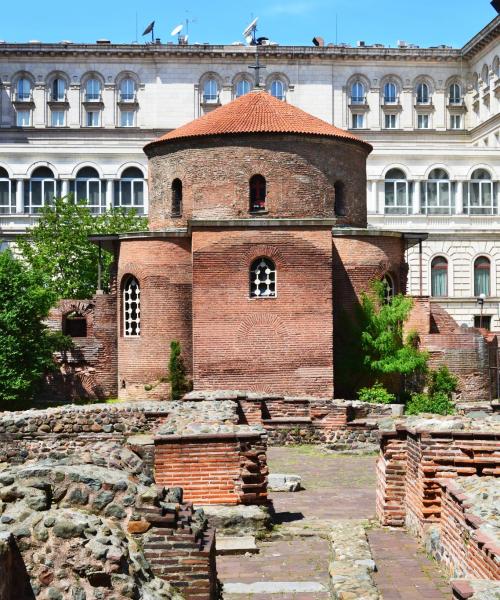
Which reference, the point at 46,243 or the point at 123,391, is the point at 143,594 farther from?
the point at 46,243

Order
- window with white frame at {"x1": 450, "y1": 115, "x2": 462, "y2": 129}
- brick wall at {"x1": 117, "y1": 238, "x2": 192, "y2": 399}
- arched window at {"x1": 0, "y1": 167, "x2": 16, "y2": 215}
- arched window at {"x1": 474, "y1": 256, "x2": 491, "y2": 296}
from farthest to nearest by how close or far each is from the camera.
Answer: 1. window with white frame at {"x1": 450, "y1": 115, "x2": 462, "y2": 129}
2. arched window at {"x1": 474, "y1": 256, "x2": 491, "y2": 296}
3. arched window at {"x1": 0, "y1": 167, "x2": 16, "y2": 215}
4. brick wall at {"x1": 117, "y1": 238, "x2": 192, "y2": 399}

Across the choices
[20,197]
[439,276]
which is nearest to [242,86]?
[20,197]

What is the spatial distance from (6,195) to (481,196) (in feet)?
80.3

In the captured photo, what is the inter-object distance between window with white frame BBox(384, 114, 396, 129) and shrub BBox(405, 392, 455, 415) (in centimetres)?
4484

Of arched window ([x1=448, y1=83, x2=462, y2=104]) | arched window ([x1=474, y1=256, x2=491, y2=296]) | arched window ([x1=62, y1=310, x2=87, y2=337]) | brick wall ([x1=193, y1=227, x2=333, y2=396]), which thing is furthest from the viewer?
arched window ([x1=448, y1=83, x2=462, y2=104])

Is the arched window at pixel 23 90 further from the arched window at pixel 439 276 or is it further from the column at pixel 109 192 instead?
the arched window at pixel 439 276

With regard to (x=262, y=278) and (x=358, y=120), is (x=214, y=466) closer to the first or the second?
(x=262, y=278)

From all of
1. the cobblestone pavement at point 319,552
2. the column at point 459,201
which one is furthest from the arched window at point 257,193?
the column at point 459,201

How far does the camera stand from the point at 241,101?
33.2 metres

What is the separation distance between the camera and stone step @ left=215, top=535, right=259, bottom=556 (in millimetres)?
10953

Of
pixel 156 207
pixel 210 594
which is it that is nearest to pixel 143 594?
pixel 210 594

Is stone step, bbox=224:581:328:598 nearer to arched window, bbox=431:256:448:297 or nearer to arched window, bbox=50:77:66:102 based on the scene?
arched window, bbox=431:256:448:297

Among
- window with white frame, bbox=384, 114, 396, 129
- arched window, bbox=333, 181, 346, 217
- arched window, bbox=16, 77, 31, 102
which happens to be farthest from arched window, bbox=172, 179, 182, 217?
window with white frame, bbox=384, 114, 396, 129

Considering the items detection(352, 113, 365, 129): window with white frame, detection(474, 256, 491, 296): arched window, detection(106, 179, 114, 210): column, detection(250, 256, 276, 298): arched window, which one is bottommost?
detection(250, 256, 276, 298): arched window
